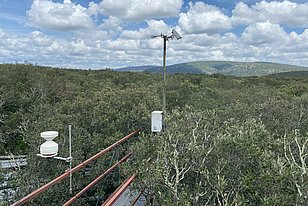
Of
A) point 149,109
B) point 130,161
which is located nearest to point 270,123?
point 149,109

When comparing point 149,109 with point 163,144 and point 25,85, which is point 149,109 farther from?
point 25,85

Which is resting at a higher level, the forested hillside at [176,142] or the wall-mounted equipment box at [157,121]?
the wall-mounted equipment box at [157,121]

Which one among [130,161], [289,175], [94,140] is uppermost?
[289,175]

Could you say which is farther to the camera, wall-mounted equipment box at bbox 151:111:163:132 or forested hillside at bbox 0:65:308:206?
wall-mounted equipment box at bbox 151:111:163:132

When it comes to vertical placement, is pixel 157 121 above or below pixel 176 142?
above

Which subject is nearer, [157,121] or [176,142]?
[176,142]

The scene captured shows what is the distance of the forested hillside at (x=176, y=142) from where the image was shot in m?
4.62

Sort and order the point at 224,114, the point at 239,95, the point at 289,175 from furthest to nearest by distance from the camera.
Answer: the point at 239,95 < the point at 224,114 < the point at 289,175

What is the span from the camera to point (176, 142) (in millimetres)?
5297

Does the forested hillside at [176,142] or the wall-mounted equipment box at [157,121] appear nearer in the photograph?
the forested hillside at [176,142]

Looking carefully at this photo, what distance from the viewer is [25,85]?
24.2 m

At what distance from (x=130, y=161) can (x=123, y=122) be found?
6312mm

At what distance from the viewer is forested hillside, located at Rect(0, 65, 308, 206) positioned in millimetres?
4617

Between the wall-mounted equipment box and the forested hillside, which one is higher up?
the wall-mounted equipment box
